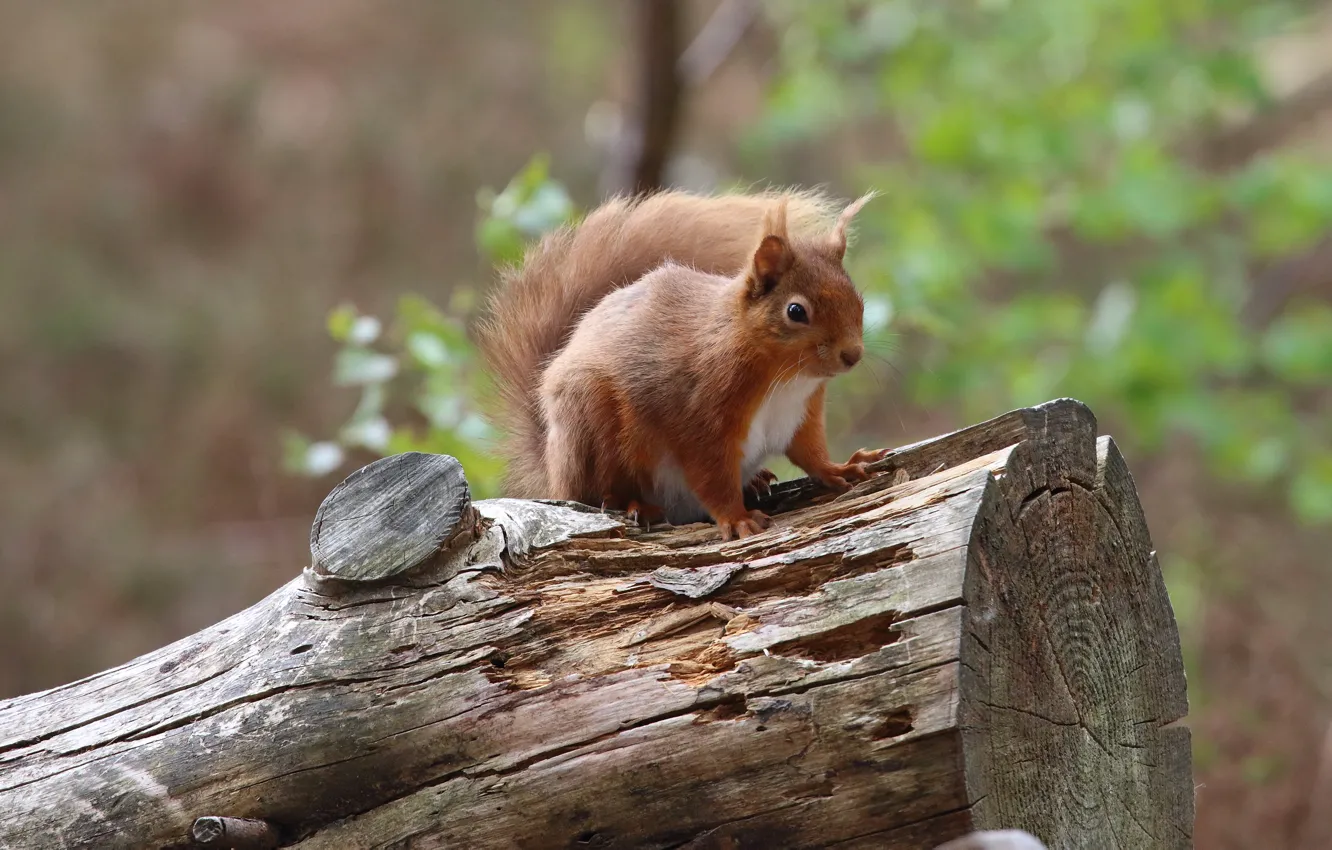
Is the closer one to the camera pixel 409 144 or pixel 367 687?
pixel 367 687

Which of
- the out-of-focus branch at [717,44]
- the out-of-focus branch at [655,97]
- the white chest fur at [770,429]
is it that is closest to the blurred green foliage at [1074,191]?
the out-of-focus branch at [717,44]

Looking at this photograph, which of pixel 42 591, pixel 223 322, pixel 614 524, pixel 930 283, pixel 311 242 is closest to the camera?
pixel 614 524

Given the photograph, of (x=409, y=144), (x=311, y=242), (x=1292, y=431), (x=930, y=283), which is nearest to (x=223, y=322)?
(x=311, y=242)

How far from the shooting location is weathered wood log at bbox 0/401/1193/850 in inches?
50.1

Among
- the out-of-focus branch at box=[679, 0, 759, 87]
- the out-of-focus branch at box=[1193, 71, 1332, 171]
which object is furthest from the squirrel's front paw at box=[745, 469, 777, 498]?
the out-of-focus branch at box=[1193, 71, 1332, 171]

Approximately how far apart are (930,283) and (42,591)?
4177 millimetres

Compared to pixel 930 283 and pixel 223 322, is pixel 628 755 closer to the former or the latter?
pixel 930 283

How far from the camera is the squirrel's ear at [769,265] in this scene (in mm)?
1751

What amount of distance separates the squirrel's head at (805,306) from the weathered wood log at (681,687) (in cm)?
18

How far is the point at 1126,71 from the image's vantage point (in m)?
3.36

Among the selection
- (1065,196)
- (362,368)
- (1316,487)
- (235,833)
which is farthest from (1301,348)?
(235,833)

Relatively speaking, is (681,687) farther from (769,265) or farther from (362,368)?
(362,368)

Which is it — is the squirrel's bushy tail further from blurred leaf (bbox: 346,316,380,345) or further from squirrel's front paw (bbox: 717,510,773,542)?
squirrel's front paw (bbox: 717,510,773,542)

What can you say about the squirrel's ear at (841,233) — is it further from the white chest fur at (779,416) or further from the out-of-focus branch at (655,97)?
the out-of-focus branch at (655,97)
